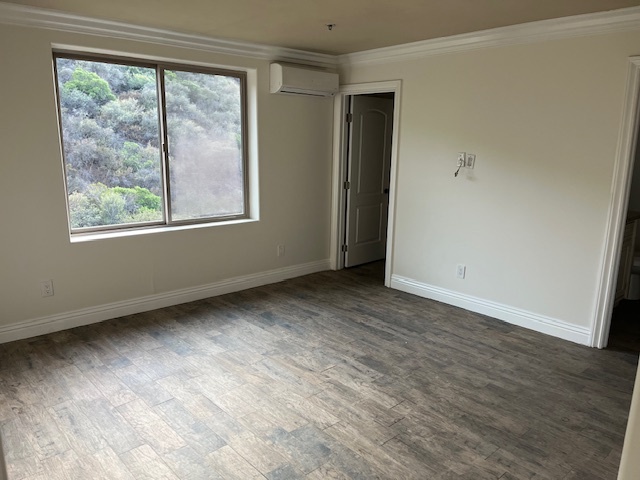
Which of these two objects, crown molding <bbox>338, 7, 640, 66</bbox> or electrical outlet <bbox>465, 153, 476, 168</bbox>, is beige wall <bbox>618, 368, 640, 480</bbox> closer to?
crown molding <bbox>338, 7, 640, 66</bbox>

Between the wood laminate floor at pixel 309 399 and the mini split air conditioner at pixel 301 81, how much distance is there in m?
2.24

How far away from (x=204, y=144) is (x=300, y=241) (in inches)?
61.0

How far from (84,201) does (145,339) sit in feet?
4.19

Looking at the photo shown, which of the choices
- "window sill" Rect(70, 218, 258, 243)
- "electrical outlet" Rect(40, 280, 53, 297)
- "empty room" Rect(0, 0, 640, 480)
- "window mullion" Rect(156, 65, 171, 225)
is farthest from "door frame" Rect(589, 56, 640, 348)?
"electrical outlet" Rect(40, 280, 53, 297)

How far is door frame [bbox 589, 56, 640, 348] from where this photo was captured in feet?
10.6

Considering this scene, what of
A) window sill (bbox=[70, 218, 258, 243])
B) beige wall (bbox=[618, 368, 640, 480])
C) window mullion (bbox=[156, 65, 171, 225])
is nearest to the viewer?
beige wall (bbox=[618, 368, 640, 480])

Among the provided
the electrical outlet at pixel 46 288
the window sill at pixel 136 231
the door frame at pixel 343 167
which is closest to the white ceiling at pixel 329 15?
the door frame at pixel 343 167

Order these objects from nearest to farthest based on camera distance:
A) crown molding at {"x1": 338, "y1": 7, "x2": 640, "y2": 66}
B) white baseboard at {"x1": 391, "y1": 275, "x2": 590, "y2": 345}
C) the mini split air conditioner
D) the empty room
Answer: the empty room < crown molding at {"x1": 338, "y1": 7, "x2": 640, "y2": 66} < white baseboard at {"x1": 391, "y1": 275, "x2": 590, "y2": 345} < the mini split air conditioner

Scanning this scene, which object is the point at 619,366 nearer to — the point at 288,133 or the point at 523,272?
the point at 523,272

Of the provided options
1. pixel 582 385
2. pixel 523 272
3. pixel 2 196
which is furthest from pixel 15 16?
pixel 582 385

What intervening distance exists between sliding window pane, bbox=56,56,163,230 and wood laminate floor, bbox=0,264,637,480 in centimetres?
97

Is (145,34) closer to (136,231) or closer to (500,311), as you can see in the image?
(136,231)

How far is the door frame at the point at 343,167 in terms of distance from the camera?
468 centimetres

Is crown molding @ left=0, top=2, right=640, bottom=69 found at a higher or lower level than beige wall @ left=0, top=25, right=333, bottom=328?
higher
